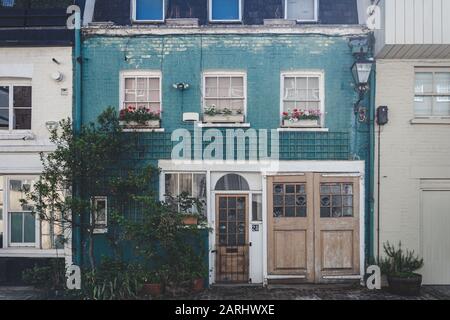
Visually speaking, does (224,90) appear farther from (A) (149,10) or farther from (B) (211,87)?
Result: (A) (149,10)

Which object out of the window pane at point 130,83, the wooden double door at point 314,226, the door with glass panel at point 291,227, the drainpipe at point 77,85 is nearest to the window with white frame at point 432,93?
the wooden double door at point 314,226

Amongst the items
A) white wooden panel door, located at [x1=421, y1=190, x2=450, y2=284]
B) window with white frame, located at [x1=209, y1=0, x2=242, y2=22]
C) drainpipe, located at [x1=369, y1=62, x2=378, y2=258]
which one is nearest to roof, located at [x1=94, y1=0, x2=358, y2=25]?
window with white frame, located at [x1=209, y1=0, x2=242, y2=22]

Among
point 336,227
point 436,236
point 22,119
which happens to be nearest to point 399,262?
point 436,236

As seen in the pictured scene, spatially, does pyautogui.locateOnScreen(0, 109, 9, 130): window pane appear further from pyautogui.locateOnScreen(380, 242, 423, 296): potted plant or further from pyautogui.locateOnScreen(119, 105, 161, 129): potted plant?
pyautogui.locateOnScreen(380, 242, 423, 296): potted plant

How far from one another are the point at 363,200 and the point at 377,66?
3324mm

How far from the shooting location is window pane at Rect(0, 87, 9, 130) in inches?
434

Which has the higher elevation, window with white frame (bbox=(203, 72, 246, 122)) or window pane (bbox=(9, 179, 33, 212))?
window with white frame (bbox=(203, 72, 246, 122))

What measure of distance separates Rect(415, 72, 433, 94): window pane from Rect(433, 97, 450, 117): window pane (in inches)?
13.6

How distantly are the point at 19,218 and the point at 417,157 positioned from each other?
9991 mm

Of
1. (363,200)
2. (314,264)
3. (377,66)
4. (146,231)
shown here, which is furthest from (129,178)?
(377,66)

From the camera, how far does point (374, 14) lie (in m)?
10.6

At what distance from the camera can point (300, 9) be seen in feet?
38.1

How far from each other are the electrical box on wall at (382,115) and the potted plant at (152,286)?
641 centimetres

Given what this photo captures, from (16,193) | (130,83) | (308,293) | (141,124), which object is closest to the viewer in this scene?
(308,293)
